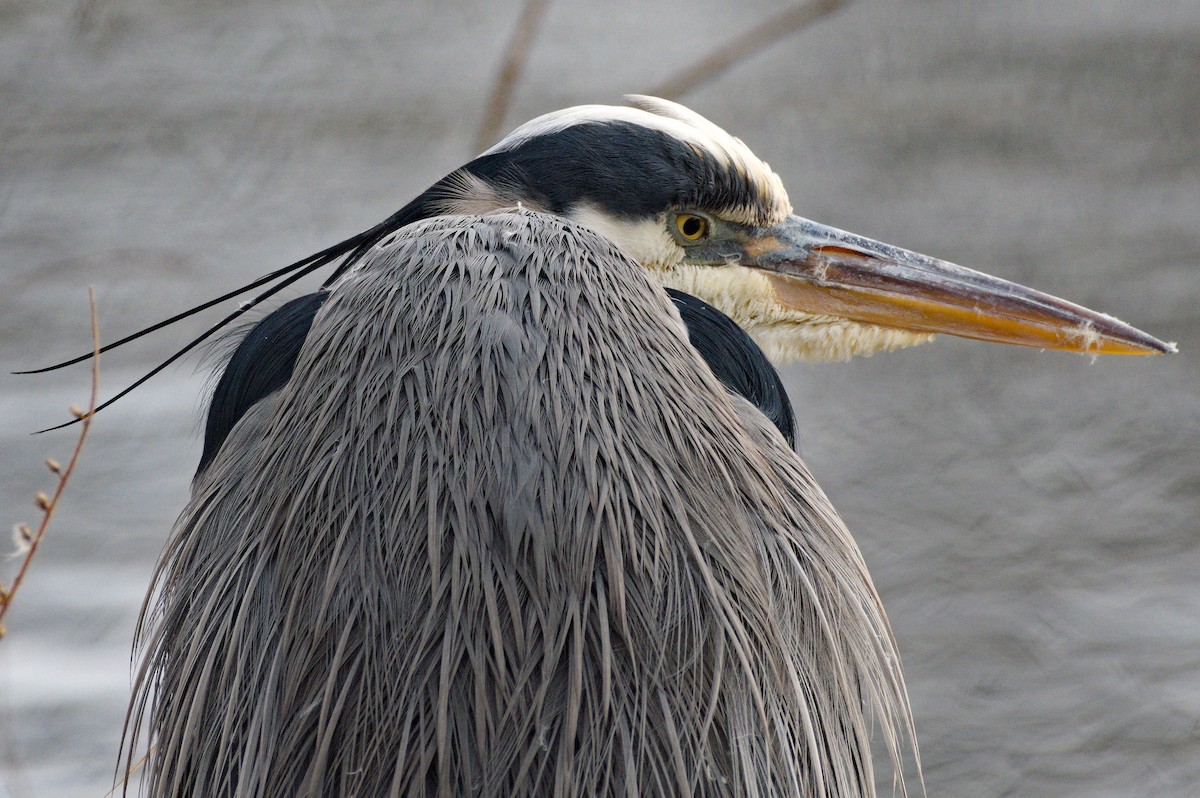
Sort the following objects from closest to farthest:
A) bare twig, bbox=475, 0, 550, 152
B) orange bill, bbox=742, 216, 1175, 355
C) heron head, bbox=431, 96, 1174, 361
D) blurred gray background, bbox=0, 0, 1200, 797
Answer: heron head, bbox=431, 96, 1174, 361, orange bill, bbox=742, 216, 1175, 355, bare twig, bbox=475, 0, 550, 152, blurred gray background, bbox=0, 0, 1200, 797

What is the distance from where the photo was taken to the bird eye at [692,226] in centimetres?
188

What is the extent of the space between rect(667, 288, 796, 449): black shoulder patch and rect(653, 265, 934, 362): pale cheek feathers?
334 millimetres

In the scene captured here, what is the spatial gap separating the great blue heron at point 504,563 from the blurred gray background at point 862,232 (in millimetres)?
1278

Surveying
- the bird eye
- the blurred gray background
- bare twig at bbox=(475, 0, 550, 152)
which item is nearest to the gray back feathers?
the bird eye

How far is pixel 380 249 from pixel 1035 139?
3277 mm

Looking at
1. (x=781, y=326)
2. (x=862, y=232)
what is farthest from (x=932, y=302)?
(x=862, y=232)

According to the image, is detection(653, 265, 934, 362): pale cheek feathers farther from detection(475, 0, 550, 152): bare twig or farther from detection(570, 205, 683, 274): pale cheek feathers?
detection(475, 0, 550, 152): bare twig

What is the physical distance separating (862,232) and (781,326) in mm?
2011

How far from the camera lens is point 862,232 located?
397 centimetres

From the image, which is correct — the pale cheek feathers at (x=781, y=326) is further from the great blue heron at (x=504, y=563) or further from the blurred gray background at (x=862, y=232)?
the blurred gray background at (x=862, y=232)

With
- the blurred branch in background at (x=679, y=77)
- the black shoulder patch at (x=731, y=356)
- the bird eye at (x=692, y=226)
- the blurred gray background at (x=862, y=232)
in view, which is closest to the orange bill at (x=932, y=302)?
the bird eye at (x=692, y=226)

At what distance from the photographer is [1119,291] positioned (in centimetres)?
379

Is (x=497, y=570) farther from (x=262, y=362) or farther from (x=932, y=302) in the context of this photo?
(x=932, y=302)

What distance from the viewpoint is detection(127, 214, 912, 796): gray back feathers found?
48.8 inches
